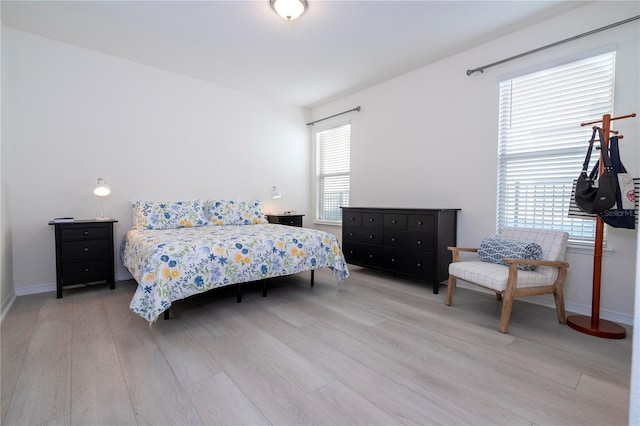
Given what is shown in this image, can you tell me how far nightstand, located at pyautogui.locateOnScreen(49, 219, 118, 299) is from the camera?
2947 millimetres

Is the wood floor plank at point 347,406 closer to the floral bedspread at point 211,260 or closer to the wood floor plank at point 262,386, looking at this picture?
the wood floor plank at point 262,386

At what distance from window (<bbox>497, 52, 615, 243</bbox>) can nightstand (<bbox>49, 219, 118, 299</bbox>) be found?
4.22 metres

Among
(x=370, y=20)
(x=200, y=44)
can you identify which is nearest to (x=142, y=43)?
(x=200, y=44)

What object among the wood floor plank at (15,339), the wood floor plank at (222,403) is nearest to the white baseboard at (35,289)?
the wood floor plank at (15,339)

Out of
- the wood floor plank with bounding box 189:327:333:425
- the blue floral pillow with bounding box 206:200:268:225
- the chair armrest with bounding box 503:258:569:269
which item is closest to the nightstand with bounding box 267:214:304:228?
the blue floral pillow with bounding box 206:200:268:225

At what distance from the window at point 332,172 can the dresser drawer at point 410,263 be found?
4.81 feet

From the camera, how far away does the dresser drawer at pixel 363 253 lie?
379 centimetres

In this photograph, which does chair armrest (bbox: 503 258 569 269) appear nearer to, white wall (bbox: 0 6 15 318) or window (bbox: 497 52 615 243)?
window (bbox: 497 52 615 243)

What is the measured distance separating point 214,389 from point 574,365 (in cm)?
211

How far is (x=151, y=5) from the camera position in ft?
8.39

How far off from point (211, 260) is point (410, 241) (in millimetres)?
2162

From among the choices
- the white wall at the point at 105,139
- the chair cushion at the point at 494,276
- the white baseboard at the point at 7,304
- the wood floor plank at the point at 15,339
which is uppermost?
the white wall at the point at 105,139

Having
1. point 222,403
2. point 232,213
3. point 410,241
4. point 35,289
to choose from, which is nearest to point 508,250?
point 410,241

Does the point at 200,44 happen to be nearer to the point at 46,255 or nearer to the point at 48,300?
the point at 46,255
